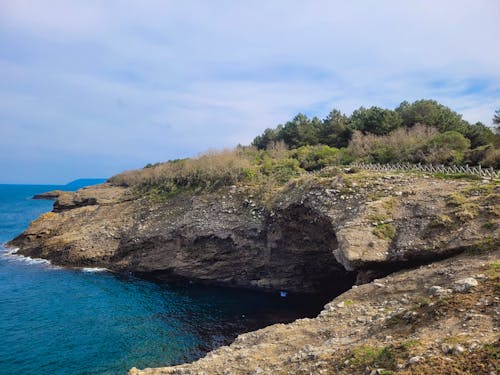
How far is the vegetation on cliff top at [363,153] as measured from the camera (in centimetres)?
3786

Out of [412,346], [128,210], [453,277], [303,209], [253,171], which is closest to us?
[412,346]

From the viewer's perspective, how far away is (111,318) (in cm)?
2752

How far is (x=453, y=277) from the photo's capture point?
1598cm

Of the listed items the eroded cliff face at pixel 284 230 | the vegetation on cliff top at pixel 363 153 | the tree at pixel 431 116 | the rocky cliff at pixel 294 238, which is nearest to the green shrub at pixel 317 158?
the vegetation on cliff top at pixel 363 153

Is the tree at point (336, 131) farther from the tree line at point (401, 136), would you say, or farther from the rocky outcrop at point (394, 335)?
the rocky outcrop at point (394, 335)

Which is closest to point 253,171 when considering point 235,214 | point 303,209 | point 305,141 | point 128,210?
point 235,214

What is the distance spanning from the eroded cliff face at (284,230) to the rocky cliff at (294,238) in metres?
0.10

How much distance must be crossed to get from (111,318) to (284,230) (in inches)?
620

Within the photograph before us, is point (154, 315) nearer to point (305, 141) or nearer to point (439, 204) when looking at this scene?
point (439, 204)

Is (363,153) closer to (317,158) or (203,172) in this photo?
(317,158)

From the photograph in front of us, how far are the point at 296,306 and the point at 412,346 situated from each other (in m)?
21.8

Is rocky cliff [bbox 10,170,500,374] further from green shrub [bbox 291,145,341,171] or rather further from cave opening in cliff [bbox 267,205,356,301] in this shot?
green shrub [bbox 291,145,341,171]

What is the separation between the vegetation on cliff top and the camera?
3786 centimetres

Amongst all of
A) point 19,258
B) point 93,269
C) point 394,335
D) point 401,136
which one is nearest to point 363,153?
point 401,136
